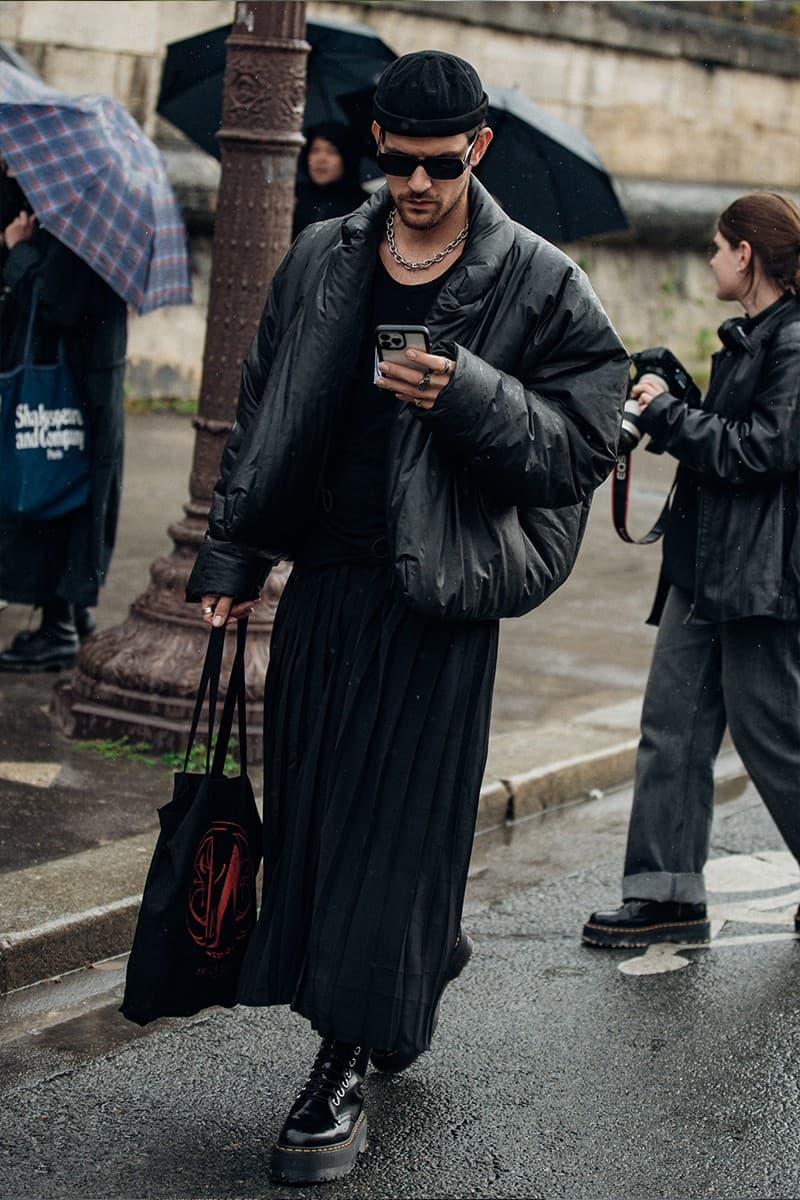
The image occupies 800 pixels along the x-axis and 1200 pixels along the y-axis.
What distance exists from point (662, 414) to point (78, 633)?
3.18 m

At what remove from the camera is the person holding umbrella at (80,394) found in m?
6.53

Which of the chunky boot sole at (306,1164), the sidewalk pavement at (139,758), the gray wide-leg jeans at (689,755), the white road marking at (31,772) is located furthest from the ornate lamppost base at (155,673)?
the chunky boot sole at (306,1164)

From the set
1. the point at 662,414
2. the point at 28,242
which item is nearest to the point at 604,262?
the point at 28,242

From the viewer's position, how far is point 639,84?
16.3 meters

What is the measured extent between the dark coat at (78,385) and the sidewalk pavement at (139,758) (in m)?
0.39

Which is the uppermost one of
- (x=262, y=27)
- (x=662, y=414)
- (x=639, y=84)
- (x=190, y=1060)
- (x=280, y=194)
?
(x=639, y=84)

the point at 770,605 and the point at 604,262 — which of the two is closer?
the point at 770,605

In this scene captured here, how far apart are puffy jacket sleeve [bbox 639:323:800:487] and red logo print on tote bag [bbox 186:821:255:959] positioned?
5.45 ft

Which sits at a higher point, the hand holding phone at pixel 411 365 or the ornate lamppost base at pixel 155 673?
the hand holding phone at pixel 411 365

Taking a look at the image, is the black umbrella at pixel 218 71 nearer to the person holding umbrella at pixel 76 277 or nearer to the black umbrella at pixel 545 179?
the black umbrella at pixel 545 179

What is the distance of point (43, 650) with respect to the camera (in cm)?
693

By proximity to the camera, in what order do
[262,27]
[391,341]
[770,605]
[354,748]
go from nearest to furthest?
[391,341] < [354,748] < [770,605] < [262,27]

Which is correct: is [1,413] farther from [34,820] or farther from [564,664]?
[564,664]

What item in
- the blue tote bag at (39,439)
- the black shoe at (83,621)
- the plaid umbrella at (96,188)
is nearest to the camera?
the plaid umbrella at (96,188)
